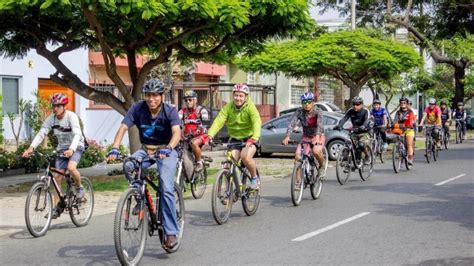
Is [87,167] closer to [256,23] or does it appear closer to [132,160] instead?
[256,23]

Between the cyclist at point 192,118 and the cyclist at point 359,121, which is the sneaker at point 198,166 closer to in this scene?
the cyclist at point 192,118

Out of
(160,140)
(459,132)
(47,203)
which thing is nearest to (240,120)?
(160,140)

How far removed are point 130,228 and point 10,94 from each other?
1717 centimetres

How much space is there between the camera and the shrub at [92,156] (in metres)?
18.6

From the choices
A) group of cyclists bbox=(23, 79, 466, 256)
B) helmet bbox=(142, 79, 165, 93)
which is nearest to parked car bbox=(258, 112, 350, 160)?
group of cyclists bbox=(23, 79, 466, 256)

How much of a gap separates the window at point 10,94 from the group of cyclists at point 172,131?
11303 millimetres

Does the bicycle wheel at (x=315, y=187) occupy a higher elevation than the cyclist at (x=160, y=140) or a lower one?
lower

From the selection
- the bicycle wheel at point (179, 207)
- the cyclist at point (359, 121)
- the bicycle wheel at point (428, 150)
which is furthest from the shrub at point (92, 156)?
the bicycle wheel at point (179, 207)

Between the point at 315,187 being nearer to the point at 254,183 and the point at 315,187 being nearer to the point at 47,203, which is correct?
the point at 254,183

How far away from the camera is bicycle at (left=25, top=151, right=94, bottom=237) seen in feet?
29.8

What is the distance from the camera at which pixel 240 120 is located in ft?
33.8

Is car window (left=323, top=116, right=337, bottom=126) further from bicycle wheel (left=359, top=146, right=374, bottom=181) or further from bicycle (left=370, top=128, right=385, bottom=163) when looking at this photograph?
bicycle wheel (left=359, top=146, right=374, bottom=181)

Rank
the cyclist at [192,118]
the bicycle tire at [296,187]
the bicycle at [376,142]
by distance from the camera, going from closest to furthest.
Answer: the bicycle tire at [296,187] < the cyclist at [192,118] < the bicycle at [376,142]

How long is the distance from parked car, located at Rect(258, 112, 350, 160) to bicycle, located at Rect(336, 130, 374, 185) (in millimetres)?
5131
